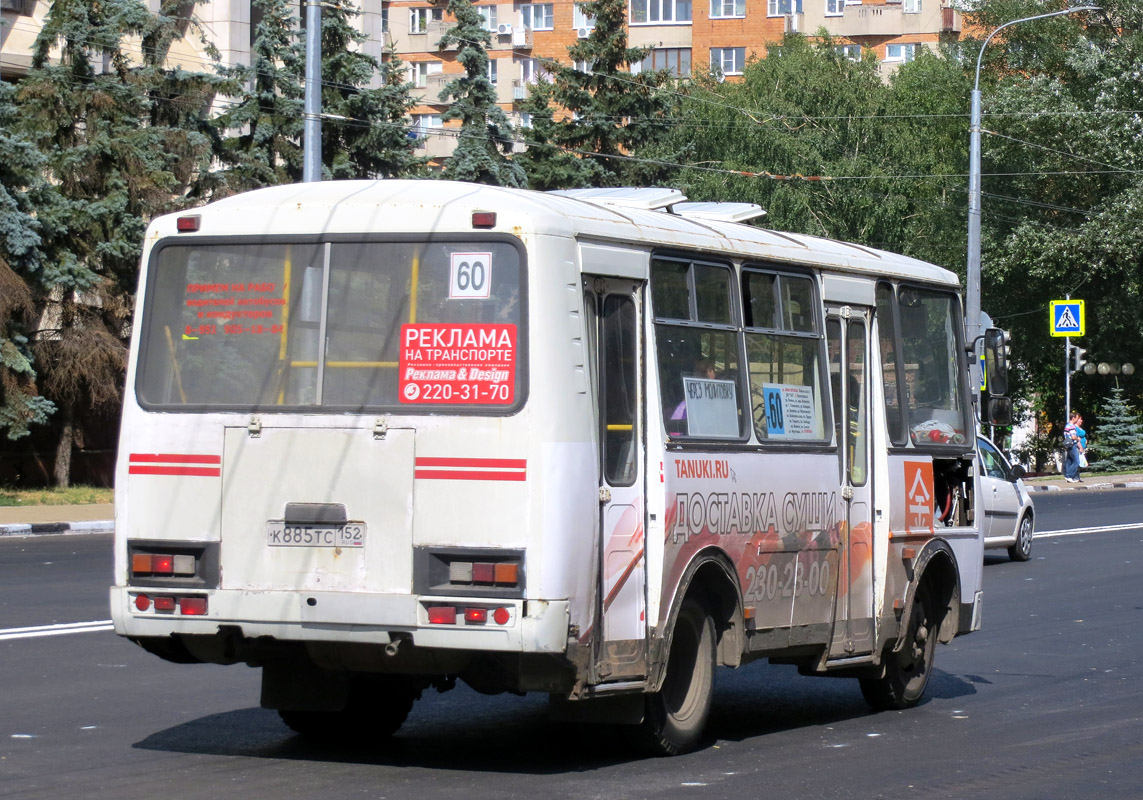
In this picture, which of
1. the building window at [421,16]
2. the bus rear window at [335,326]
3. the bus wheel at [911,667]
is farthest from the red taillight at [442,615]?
the building window at [421,16]

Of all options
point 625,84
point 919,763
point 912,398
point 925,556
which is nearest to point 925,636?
point 925,556

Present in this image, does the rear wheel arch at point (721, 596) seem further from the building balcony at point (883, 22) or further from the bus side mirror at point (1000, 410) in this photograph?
the building balcony at point (883, 22)

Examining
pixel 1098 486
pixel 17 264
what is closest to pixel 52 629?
pixel 17 264

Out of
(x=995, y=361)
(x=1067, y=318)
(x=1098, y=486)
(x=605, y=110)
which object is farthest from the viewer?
(x=605, y=110)

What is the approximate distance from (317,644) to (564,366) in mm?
1638

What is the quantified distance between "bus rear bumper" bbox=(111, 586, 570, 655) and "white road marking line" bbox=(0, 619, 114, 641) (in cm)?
517

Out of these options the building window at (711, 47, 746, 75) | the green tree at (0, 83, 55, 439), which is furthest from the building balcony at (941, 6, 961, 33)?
the green tree at (0, 83, 55, 439)

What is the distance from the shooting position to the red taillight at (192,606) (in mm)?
7918

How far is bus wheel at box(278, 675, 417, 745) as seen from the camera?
29.5 ft

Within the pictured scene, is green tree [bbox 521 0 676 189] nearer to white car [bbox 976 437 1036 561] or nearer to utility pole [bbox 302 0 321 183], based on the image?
utility pole [bbox 302 0 321 183]

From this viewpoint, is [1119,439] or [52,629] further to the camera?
[1119,439]

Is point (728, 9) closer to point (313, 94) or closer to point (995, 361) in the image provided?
point (313, 94)

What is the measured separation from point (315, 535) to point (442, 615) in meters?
0.73

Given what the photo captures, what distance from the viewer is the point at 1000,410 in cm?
1175
